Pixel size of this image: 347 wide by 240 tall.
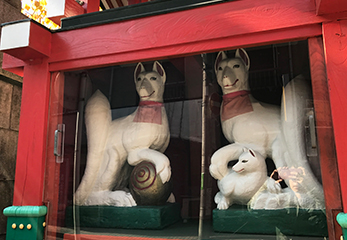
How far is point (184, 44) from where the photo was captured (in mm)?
1761

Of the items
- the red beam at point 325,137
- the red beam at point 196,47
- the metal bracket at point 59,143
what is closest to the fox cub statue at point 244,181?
the red beam at point 325,137

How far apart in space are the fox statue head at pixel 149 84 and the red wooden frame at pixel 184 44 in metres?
0.22

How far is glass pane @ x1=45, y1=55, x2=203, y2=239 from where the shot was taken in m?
1.89

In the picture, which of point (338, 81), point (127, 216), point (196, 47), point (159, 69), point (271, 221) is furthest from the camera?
point (159, 69)

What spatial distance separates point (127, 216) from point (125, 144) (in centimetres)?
48

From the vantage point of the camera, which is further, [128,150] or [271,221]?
[128,150]

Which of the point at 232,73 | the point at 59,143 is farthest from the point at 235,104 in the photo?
the point at 59,143

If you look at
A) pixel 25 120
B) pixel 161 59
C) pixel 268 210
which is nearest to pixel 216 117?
pixel 161 59

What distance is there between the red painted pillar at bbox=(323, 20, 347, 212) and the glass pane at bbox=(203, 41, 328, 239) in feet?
0.37

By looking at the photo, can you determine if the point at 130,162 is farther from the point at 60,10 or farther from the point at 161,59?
the point at 60,10

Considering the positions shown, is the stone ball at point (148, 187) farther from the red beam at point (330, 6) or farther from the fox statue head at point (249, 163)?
the red beam at point (330, 6)

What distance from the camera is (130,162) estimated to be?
206 centimetres

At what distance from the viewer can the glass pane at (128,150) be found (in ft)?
6.21

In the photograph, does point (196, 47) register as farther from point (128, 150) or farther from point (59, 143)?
point (59, 143)
